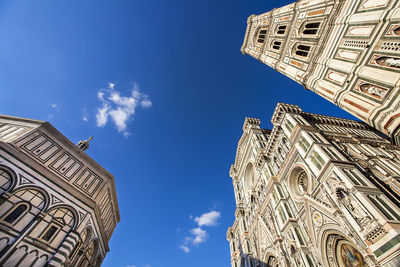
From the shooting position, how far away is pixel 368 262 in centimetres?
961

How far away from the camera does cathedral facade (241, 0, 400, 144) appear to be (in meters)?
10.5

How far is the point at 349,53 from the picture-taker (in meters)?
13.1

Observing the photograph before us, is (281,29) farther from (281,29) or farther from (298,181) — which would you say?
(298,181)

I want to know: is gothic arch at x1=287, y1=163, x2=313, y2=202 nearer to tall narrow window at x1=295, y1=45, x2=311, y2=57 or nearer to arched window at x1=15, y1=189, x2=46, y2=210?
tall narrow window at x1=295, y1=45, x2=311, y2=57

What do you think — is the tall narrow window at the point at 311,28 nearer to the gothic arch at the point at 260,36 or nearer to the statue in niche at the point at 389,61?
the gothic arch at the point at 260,36

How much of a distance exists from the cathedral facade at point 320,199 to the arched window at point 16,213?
20525 millimetres

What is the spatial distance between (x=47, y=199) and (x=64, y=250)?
407cm

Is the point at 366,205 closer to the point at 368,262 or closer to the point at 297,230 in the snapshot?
the point at 368,262

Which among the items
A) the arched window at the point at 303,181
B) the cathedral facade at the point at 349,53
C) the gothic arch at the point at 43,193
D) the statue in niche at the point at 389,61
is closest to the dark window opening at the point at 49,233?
the gothic arch at the point at 43,193

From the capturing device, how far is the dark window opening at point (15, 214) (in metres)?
12.4

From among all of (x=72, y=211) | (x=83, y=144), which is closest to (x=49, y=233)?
(x=72, y=211)

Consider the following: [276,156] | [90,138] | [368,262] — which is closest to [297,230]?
[368,262]

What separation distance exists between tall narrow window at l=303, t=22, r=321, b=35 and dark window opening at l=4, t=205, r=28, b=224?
2706cm

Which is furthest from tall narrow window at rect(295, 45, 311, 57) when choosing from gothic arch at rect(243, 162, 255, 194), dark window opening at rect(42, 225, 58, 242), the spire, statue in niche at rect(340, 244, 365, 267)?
the spire
